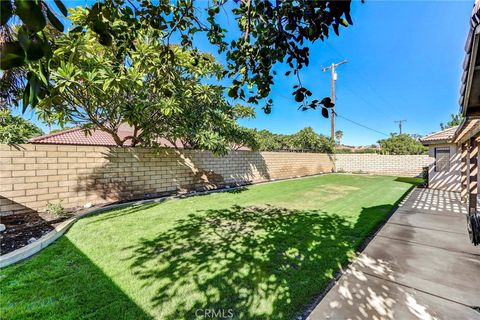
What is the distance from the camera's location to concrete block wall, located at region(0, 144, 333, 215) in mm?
5020

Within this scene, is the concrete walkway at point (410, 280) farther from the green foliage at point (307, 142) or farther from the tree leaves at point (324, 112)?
the green foliage at point (307, 142)

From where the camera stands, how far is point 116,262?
3109 millimetres

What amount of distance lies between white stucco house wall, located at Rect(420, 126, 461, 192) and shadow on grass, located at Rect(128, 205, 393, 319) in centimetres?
761

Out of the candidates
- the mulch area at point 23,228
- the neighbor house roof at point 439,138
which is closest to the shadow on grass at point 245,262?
the mulch area at point 23,228

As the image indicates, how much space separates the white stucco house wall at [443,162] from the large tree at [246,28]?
1117cm

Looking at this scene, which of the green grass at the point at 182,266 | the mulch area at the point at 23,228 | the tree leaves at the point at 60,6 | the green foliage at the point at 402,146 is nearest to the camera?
the tree leaves at the point at 60,6

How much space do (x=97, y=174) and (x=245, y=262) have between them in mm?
5493

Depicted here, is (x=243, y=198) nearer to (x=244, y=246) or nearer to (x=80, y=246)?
Result: (x=244, y=246)

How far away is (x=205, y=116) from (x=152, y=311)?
20.0 ft

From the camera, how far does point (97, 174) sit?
642 centimetres

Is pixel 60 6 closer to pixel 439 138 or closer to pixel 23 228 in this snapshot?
pixel 23 228

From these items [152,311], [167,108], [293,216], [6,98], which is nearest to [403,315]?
[152,311]
